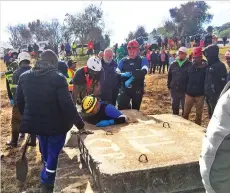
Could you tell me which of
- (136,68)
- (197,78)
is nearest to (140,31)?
(136,68)

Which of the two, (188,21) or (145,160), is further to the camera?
(188,21)

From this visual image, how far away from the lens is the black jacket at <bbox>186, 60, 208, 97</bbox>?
544 cm

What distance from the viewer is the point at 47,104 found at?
11.0ft

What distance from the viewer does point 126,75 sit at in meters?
5.68

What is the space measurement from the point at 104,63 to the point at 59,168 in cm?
268

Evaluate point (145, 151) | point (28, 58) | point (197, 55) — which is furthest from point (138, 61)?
point (145, 151)

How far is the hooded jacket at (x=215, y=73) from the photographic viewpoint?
499 cm

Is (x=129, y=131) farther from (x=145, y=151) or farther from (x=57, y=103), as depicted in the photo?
(x=57, y=103)

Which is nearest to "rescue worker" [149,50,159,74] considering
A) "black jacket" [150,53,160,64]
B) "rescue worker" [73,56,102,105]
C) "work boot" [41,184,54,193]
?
"black jacket" [150,53,160,64]

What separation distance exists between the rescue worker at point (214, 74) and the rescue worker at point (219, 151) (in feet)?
12.2

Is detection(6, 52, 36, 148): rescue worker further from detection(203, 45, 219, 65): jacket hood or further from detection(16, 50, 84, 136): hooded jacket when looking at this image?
→ detection(203, 45, 219, 65): jacket hood

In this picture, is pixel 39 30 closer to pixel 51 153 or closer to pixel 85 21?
pixel 85 21

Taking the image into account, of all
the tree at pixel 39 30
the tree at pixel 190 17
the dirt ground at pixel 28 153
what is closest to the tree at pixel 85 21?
the tree at pixel 39 30

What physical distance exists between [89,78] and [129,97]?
47.9 inches
